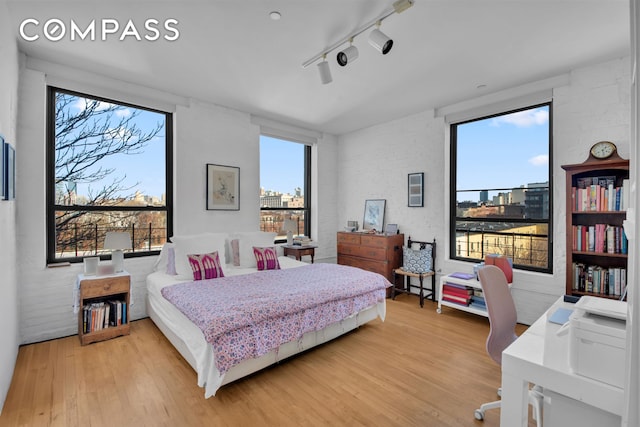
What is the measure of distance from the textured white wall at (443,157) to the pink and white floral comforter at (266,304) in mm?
1655

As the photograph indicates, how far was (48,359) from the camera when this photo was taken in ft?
8.63

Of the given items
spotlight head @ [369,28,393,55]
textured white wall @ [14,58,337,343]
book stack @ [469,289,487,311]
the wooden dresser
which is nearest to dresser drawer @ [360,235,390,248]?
the wooden dresser

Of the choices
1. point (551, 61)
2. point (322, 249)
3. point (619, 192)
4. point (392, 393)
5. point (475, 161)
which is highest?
point (551, 61)

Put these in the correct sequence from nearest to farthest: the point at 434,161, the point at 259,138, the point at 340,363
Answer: the point at 340,363 → the point at 434,161 → the point at 259,138

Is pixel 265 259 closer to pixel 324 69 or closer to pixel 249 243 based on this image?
pixel 249 243

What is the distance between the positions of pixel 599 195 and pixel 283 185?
4.01 m

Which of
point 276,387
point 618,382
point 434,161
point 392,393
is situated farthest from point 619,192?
point 276,387

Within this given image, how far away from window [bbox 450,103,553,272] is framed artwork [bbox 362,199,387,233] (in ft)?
3.64

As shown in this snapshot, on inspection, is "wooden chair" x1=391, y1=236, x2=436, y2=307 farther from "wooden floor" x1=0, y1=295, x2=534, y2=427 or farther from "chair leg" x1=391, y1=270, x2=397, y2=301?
"wooden floor" x1=0, y1=295, x2=534, y2=427

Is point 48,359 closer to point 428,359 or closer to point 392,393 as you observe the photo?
point 392,393

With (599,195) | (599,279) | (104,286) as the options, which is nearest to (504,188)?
(599,195)

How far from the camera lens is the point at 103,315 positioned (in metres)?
3.04

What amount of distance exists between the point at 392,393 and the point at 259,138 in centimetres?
378

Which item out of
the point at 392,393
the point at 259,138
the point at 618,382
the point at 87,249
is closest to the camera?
the point at 618,382
